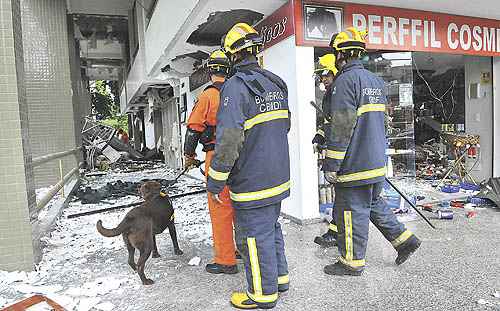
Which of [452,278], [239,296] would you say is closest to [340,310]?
[239,296]

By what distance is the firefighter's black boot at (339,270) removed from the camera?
120 inches

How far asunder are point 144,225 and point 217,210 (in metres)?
0.59

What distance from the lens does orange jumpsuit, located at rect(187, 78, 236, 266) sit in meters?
3.21

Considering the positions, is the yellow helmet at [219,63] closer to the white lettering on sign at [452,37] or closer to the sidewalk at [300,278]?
the sidewalk at [300,278]

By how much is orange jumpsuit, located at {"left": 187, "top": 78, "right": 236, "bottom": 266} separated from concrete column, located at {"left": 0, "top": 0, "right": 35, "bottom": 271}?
1536mm

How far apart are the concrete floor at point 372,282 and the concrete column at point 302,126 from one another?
818 millimetres

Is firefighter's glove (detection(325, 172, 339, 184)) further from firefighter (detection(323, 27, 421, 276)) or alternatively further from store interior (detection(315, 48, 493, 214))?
store interior (detection(315, 48, 493, 214))

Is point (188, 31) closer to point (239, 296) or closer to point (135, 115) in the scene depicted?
point (239, 296)

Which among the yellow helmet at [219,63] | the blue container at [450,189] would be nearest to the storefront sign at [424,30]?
the blue container at [450,189]

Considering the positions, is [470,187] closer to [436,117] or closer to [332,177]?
[436,117]

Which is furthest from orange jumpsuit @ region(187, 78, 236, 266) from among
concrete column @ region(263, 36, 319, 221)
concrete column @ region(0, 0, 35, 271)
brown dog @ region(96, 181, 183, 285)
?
concrete column @ region(263, 36, 319, 221)

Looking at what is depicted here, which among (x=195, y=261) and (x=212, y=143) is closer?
(x=212, y=143)

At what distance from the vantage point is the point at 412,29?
5.30 meters

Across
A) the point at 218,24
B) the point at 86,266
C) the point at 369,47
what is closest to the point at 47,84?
the point at 218,24
